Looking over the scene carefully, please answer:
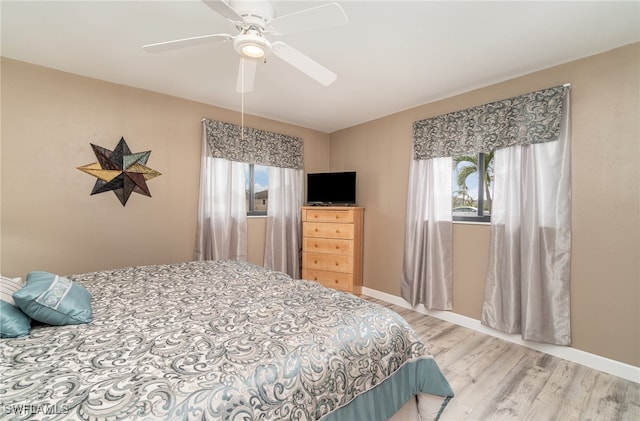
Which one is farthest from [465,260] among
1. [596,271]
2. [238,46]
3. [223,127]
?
[223,127]

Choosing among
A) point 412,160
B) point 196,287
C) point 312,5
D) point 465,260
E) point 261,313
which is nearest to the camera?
point 261,313

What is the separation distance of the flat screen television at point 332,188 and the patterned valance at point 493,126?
970 millimetres

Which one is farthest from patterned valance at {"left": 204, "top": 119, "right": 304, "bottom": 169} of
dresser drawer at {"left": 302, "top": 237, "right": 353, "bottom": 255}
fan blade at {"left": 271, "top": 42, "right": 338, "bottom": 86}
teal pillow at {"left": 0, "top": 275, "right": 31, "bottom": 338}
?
teal pillow at {"left": 0, "top": 275, "right": 31, "bottom": 338}

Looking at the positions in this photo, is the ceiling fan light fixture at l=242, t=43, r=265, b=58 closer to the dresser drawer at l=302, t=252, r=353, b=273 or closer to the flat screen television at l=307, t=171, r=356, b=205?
the flat screen television at l=307, t=171, r=356, b=205

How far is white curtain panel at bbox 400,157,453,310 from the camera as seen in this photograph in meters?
2.92

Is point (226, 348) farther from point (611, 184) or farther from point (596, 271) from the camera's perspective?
point (611, 184)

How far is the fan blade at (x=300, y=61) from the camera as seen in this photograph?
148 centimetres

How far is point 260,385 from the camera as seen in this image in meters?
0.87

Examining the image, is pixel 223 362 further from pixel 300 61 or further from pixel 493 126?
pixel 493 126

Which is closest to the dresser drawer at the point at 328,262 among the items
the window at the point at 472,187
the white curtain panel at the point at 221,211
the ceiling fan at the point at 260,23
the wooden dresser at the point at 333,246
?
the wooden dresser at the point at 333,246

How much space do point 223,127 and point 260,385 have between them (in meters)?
3.06

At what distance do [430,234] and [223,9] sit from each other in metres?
2.75

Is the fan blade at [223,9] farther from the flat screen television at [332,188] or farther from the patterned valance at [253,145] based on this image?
the flat screen television at [332,188]

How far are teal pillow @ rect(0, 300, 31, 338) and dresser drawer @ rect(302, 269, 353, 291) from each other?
284 centimetres
